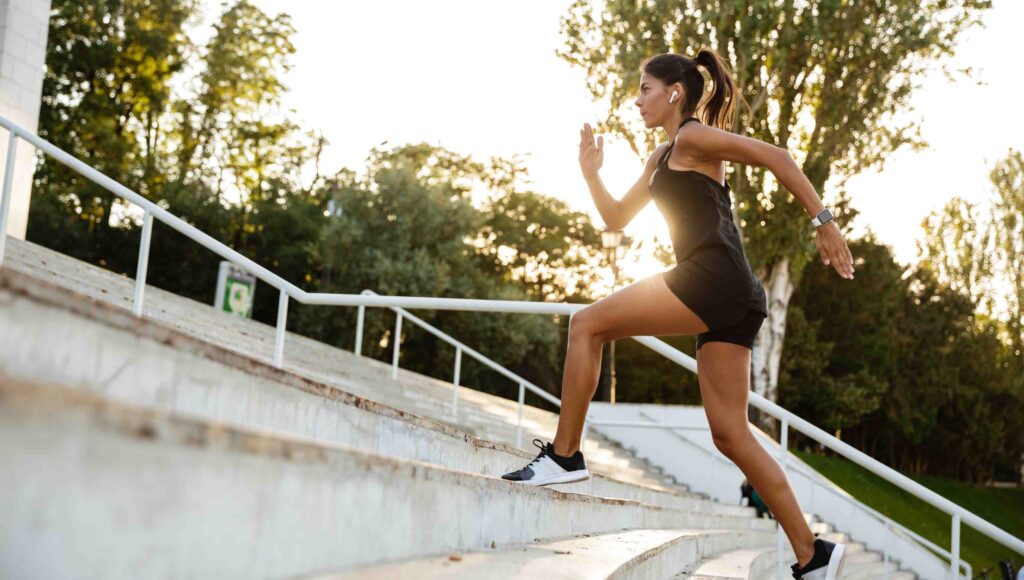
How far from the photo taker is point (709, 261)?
3.21 meters

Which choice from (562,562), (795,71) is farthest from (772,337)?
(562,562)

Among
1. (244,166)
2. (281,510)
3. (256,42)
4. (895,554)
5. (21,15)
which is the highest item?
(256,42)

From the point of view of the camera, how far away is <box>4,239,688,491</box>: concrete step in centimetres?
783

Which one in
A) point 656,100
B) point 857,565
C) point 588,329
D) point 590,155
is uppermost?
point 656,100

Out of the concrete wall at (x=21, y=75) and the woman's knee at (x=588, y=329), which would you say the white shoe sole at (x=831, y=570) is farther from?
the concrete wall at (x=21, y=75)

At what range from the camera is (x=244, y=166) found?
2966cm

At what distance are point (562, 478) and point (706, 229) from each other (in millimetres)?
1010

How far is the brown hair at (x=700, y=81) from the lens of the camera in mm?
3543

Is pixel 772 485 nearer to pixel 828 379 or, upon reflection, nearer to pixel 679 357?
pixel 679 357

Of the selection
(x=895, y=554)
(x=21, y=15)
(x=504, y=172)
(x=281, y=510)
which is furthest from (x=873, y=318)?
(x=281, y=510)

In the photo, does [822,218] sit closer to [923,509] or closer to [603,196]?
[603,196]

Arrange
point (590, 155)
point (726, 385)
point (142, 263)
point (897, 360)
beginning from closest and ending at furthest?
point (726, 385), point (590, 155), point (142, 263), point (897, 360)

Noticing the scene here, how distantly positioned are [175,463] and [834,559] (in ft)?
8.98

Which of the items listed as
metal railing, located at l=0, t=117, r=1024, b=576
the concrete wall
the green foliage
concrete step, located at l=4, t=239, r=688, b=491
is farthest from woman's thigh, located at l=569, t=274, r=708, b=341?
the green foliage
